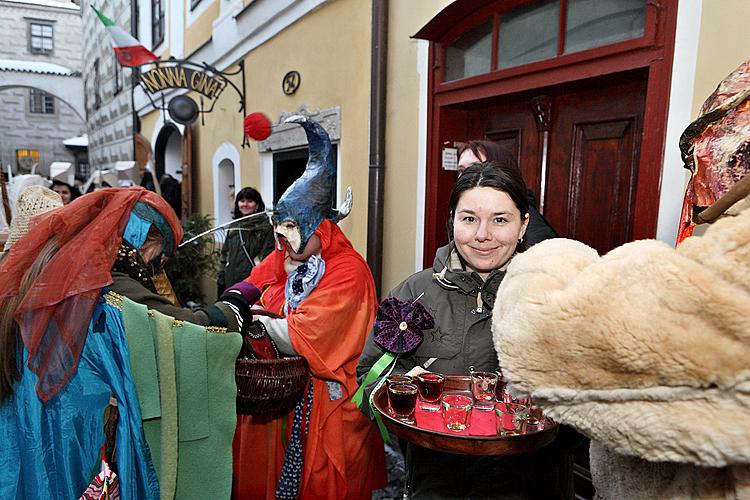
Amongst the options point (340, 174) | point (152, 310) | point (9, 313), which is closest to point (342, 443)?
point (152, 310)

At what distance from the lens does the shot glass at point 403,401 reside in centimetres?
148

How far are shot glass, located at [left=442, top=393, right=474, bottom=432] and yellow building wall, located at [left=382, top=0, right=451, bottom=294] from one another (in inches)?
100

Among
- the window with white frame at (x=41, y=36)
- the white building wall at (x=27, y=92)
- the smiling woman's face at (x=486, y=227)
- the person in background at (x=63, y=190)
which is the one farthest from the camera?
the window with white frame at (x=41, y=36)

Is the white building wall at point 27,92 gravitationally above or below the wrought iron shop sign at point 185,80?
above

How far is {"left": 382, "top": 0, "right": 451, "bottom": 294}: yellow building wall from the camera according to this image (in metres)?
3.97

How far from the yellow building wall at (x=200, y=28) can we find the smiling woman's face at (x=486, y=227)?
7.64 m

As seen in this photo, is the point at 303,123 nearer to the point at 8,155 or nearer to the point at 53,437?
the point at 53,437

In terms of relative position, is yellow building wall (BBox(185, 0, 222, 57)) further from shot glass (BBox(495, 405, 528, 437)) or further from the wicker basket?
shot glass (BBox(495, 405, 528, 437))

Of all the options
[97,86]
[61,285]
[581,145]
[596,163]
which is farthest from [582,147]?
[97,86]

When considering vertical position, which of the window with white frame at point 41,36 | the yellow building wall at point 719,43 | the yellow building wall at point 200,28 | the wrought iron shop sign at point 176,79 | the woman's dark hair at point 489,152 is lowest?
the woman's dark hair at point 489,152

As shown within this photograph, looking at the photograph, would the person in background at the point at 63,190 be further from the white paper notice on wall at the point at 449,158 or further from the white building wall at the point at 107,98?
the white building wall at the point at 107,98

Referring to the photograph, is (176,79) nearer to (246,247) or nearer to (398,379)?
(246,247)

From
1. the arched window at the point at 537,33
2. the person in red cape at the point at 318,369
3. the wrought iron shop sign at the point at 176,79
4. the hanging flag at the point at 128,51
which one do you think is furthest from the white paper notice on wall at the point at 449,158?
the hanging flag at the point at 128,51

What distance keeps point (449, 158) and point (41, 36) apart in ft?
119
